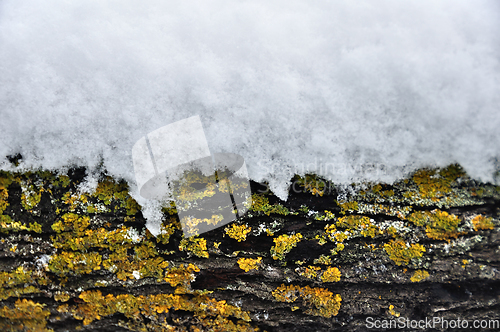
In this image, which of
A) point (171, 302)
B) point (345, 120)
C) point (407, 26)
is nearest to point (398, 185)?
point (345, 120)

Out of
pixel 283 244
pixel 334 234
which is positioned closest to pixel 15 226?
pixel 283 244

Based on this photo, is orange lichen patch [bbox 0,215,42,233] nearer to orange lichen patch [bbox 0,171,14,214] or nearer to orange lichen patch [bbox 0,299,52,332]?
orange lichen patch [bbox 0,171,14,214]

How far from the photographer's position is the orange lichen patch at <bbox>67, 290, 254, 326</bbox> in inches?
65.2

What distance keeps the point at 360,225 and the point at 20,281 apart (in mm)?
2192

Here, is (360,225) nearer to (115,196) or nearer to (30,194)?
(115,196)

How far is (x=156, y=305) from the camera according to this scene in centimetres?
167

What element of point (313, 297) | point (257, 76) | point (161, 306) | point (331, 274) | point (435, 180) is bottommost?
point (161, 306)

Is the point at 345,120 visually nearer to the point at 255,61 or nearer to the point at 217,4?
the point at 255,61

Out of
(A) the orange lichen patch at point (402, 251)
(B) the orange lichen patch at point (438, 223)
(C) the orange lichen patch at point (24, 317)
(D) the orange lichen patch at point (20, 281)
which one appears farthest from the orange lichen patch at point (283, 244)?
(C) the orange lichen patch at point (24, 317)

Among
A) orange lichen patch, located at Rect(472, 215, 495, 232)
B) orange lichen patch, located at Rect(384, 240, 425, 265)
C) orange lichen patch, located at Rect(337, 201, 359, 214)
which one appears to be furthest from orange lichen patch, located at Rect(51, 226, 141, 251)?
orange lichen patch, located at Rect(472, 215, 495, 232)

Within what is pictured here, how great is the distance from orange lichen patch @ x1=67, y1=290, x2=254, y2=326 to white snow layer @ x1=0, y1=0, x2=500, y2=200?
1.01m

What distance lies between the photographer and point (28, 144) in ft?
4.46

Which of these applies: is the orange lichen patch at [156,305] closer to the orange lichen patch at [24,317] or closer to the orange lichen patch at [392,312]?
the orange lichen patch at [24,317]

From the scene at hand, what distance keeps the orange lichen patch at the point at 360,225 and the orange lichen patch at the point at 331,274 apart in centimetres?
27
